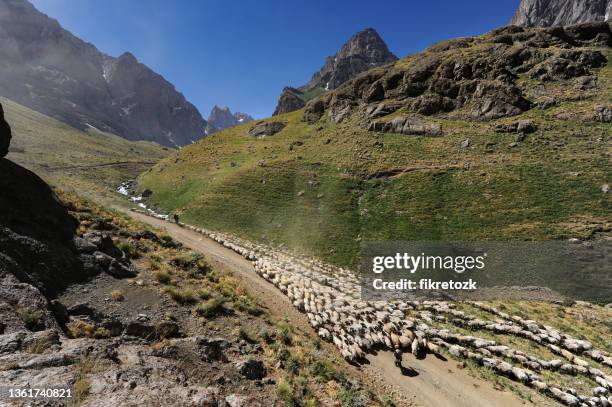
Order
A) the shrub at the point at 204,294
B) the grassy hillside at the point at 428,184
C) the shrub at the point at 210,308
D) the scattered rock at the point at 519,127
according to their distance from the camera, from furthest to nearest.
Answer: the scattered rock at the point at 519,127 < the grassy hillside at the point at 428,184 < the shrub at the point at 204,294 < the shrub at the point at 210,308

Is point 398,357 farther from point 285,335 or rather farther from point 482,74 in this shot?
point 482,74

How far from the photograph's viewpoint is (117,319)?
12.2 meters

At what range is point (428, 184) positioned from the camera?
4088 centimetres

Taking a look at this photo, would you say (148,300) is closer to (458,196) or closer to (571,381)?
(571,381)

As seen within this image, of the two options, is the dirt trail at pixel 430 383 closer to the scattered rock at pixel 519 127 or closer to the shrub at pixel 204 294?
the shrub at pixel 204 294

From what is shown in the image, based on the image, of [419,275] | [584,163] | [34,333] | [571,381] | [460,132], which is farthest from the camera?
[460,132]

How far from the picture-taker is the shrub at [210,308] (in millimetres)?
15008

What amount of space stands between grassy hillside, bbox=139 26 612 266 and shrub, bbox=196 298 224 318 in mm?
17908

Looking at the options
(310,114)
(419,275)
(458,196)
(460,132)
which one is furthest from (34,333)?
(310,114)

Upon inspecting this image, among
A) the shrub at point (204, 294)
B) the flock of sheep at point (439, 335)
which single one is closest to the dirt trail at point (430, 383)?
the flock of sheep at point (439, 335)

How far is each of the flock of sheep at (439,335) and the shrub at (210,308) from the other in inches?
249

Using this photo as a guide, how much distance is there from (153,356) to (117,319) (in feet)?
12.6

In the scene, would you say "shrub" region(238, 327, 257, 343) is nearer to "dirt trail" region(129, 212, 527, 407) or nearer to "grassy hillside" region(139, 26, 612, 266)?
"dirt trail" region(129, 212, 527, 407)

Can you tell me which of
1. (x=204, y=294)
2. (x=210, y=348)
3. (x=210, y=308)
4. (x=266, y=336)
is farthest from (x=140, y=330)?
(x=266, y=336)
